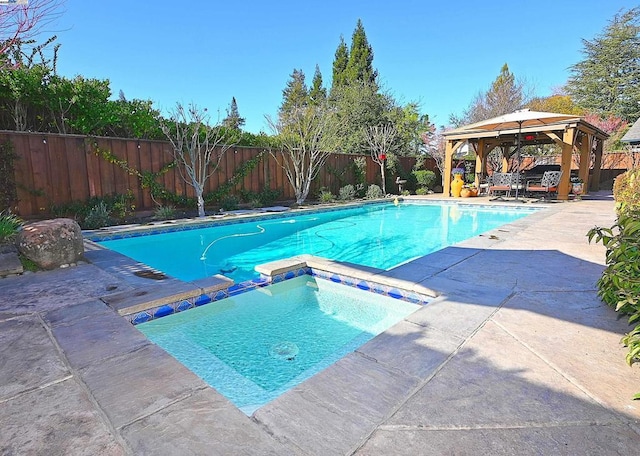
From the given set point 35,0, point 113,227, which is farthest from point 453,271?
point 113,227

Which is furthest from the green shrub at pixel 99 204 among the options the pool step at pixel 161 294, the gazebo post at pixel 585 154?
the gazebo post at pixel 585 154

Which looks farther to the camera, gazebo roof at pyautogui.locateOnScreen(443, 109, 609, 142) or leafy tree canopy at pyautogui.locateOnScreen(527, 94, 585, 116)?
leafy tree canopy at pyautogui.locateOnScreen(527, 94, 585, 116)

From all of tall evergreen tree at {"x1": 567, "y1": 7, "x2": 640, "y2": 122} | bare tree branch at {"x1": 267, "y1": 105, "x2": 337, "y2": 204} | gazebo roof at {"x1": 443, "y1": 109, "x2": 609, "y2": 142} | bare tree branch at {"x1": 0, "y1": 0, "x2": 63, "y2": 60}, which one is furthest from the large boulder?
tall evergreen tree at {"x1": 567, "y1": 7, "x2": 640, "y2": 122}

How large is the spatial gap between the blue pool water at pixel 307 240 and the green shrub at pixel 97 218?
43.3 inches

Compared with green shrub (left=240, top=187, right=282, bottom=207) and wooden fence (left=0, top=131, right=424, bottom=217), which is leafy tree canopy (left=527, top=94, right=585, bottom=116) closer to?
green shrub (left=240, top=187, right=282, bottom=207)

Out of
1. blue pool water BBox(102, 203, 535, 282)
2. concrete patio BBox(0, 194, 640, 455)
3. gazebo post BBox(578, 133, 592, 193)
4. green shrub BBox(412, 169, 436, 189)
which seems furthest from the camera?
green shrub BBox(412, 169, 436, 189)

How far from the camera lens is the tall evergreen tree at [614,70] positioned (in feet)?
62.3

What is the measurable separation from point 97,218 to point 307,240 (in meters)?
4.40

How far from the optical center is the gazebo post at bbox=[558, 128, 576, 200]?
1058 cm

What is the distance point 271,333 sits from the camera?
310 centimetres

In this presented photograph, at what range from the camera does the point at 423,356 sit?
1962 mm

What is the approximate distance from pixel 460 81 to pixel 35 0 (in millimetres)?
25042

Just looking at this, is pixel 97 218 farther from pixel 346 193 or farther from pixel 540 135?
pixel 540 135

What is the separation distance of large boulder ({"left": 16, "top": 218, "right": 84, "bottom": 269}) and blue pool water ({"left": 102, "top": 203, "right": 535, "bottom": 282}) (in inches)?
46.5
